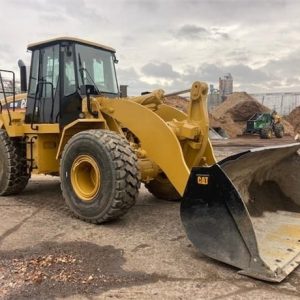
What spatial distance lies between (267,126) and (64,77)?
77.3 feet

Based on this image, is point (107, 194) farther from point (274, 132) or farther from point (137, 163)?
point (274, 132)

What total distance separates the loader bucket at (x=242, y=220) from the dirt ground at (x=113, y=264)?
5.4 inches

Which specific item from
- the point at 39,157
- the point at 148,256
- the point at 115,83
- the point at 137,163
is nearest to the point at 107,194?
the point at 137,163

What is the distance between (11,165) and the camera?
24.1ft

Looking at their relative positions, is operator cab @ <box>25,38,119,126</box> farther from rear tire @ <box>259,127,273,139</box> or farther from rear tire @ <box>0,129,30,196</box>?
rear tire @ <box>259,127,273,139</box>

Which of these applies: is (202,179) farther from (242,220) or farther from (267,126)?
(267,126)

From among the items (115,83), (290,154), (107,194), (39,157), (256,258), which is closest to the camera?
(256,258)

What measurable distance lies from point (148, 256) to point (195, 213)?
2.15ft

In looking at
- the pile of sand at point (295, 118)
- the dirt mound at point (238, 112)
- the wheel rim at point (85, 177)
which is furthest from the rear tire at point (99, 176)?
the pile of sand at point (295, 118)

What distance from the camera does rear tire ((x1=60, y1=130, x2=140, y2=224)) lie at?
5418 millimetres

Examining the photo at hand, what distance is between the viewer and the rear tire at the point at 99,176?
17.8 ft

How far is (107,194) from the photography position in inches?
216

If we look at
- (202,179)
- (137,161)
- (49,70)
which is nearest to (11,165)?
(49,70)

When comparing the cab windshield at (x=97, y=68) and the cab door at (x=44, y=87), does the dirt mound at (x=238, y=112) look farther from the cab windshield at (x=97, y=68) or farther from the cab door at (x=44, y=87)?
the cab door at (x=44, y=87)
